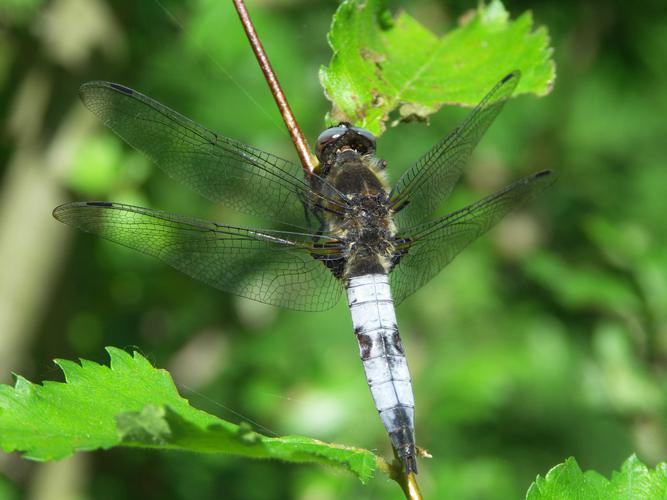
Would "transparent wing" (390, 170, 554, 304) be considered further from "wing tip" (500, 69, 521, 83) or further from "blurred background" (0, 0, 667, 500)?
"blurred background" (0, 0, 667, 500)

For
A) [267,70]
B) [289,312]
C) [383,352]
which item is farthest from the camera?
[289,312]

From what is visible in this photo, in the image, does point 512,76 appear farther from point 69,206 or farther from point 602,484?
point 69,206

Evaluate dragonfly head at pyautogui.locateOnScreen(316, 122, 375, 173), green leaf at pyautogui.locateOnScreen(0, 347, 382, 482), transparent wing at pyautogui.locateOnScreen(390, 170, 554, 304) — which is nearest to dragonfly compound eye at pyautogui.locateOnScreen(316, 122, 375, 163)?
dragonfly head at pyautogui.locateOnScreen(316, 122, 375, 173)

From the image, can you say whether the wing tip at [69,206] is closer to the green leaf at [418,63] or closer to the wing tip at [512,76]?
the green leaf at [418,63]

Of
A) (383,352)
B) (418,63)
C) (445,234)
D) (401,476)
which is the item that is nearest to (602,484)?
(401,476)

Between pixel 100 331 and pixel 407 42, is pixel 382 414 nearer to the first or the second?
pixel 407 42

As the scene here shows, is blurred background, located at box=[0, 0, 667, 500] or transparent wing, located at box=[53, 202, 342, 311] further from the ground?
blurred background, located at box=[0, 0, 667, 500]

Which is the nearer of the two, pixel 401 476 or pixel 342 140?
pixel 401 476

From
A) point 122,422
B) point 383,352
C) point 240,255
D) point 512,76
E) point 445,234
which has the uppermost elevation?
point 512,76

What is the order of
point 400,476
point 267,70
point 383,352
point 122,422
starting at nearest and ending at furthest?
point 122,422 < point 400,476 < point 267,70 < point 383,352
